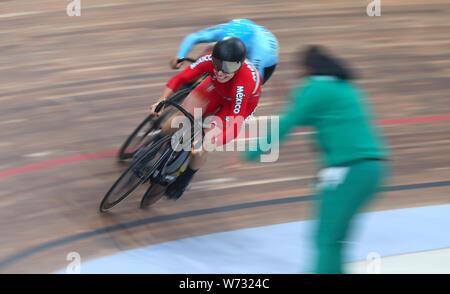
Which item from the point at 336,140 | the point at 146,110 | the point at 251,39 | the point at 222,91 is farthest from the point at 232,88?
the point at 146,110

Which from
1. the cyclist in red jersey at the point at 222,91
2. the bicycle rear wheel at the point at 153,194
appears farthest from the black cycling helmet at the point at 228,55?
the bicycle rear wheel at the point at 153,194

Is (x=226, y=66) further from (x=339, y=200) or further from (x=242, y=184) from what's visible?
(x=339, y=200)

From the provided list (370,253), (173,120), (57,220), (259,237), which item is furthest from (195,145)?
(370,253)

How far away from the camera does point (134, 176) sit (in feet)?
12.8

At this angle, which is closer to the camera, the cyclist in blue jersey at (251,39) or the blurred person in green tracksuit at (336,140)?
the blurred person in green tracksuit at (336,140)

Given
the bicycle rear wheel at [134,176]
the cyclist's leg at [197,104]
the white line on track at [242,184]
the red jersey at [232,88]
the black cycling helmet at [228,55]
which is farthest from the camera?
the white line on track at [242,184]

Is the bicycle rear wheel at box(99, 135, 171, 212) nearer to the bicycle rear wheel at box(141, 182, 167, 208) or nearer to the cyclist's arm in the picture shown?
the bicycle rear wheel at box(141, 182, 167, 208)

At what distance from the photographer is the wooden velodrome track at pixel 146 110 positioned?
3.89 metres

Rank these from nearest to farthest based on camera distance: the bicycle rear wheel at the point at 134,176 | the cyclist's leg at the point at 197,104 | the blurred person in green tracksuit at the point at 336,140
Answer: the blurred person in green tracksuit at the point at 336,140 → the bicycle rear wheel at the point at 134,176 → the cyclist's leg at the point at 197,104

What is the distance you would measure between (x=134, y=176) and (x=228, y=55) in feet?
3.32

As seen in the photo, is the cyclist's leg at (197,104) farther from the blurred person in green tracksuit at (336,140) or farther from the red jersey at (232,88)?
the blurred person in green tracksuit at (336,140)

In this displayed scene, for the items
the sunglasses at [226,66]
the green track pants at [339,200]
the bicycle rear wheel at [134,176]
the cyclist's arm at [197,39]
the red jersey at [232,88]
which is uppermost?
the cyclist's arm at [197,39]

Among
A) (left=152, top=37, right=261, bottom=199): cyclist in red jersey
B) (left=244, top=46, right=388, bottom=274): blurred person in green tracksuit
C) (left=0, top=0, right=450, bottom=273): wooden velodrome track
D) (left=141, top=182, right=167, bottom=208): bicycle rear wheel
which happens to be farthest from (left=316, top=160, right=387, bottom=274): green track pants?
(left=141, top=182, right=167, bottom=208): bicycle rear wheel

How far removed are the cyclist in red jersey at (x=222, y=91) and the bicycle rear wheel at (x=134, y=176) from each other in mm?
201
